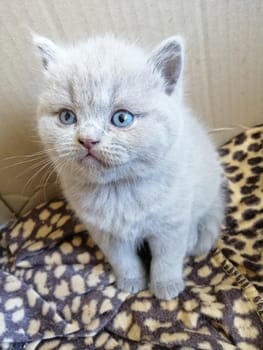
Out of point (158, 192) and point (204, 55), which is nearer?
point (158, 192)

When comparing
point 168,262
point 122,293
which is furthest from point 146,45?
point 122,293

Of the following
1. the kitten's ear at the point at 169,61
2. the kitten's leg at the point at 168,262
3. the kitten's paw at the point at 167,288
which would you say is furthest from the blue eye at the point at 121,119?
the kitten's paw at the point at 167,288

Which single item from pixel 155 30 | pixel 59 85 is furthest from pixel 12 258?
pixel 155 30

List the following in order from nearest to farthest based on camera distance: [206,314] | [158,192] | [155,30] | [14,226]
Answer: [158,192]
[206,314]
[155,30]
[14,226]

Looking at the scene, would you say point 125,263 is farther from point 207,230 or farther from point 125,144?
point 125,144

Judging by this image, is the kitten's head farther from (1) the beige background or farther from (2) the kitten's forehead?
(1) the beige background

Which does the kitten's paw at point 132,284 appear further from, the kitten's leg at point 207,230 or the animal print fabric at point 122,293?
the kitten's leg at point 207,230

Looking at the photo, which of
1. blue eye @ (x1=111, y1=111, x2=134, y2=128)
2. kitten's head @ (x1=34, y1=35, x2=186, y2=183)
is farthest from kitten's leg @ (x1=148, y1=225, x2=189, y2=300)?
blue eye @ (x1=111, y1=111, x2=134, y2=128)

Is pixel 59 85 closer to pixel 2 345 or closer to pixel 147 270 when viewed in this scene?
pixel 147 270
